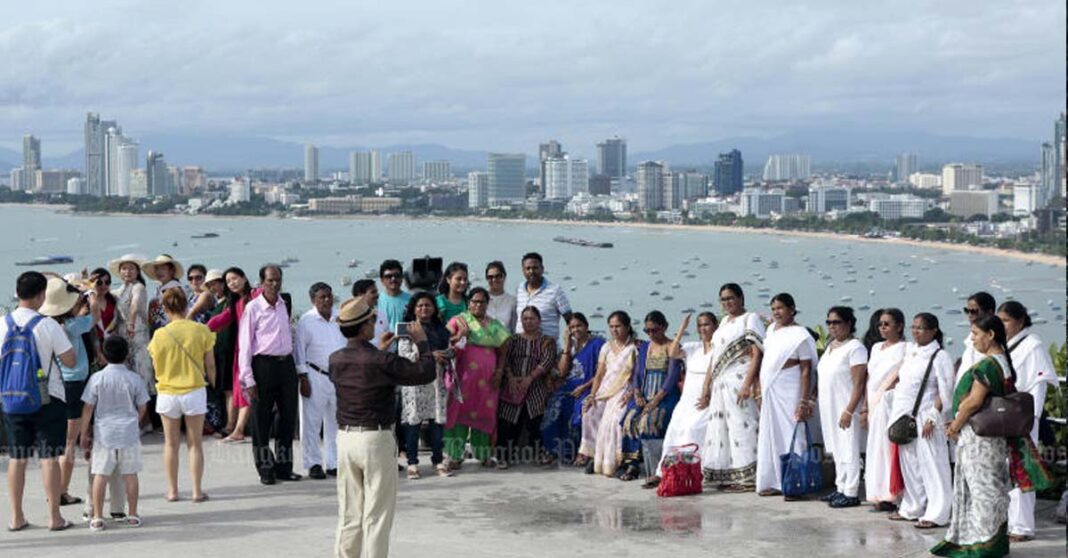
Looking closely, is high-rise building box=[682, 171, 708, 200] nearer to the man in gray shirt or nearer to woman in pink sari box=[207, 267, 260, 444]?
woman in pink sari box=[207, 267, 260, 444]

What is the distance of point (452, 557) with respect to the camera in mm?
6137

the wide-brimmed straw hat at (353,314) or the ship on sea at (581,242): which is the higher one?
the wide-brimmed straw hat at (353,314)

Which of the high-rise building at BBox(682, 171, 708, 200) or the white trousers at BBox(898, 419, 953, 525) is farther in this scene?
the high-rise building at BBox(682, 171, 708, 200)

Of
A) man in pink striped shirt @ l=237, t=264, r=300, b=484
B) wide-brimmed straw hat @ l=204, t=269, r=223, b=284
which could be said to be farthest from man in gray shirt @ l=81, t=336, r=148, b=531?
wide-brimmed straw hat @ l=204, t=269, r=223, b=284

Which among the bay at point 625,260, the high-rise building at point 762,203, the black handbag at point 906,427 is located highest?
the high-rise building at point 762,203

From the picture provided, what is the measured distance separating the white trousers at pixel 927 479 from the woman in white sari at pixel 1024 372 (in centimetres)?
37

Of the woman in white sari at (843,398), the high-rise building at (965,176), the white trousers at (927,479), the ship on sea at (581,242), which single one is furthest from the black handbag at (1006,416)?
the high-rise building at (965,176)

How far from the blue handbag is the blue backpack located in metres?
3.77

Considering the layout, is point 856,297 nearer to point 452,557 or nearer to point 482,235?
point 482,235

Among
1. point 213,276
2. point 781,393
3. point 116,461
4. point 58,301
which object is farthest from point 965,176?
point 116,461

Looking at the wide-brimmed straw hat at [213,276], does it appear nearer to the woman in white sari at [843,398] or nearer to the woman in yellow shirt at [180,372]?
the woman in yellow shirt at [180,372]

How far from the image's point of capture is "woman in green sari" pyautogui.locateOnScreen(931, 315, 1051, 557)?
603 cm

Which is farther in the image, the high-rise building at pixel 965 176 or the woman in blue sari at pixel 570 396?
the high-rise building at pixel 965 176

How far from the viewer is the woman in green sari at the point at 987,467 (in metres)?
6.03
